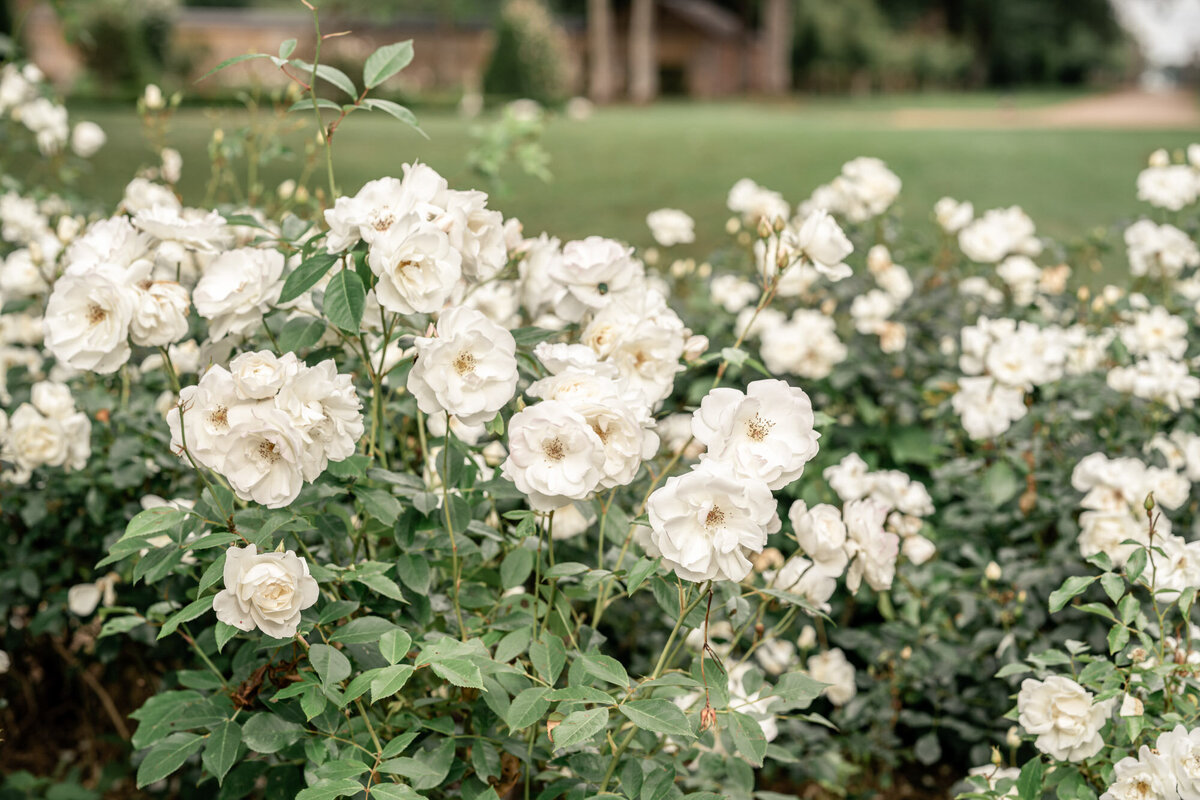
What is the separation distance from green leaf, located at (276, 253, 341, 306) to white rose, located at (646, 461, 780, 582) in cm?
49

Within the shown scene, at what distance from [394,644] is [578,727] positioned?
0.23 m

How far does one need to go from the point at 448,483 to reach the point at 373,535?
212 millimetres

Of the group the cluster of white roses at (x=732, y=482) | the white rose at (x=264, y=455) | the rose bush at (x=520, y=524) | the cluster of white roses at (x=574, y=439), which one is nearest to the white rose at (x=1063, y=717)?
the rose bush at (x=520, y=524)

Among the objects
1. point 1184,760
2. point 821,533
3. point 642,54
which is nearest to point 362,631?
point 821,533

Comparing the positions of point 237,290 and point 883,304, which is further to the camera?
point 883,304

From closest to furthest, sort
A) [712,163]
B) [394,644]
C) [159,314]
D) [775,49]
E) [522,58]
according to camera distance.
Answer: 1. [394,644]
2. [159,314]
3. [712,163]
4. [522,58]
5. [775,49]

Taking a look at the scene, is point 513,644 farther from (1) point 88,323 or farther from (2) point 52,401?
(2) point 52,401

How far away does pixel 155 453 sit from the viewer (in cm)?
186

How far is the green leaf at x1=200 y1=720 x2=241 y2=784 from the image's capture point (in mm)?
1217

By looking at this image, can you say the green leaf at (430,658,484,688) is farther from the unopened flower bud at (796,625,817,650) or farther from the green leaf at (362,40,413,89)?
the unopened flower bud at (796,625,817,650)

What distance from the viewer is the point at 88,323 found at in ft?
4.05

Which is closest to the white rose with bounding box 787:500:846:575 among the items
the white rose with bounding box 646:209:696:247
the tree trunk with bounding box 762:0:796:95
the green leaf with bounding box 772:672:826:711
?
the green leaf with bounding box 772:672:826:711

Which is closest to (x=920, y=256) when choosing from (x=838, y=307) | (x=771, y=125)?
(x=838, y=307)

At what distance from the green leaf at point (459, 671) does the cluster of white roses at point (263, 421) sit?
0.25 m
